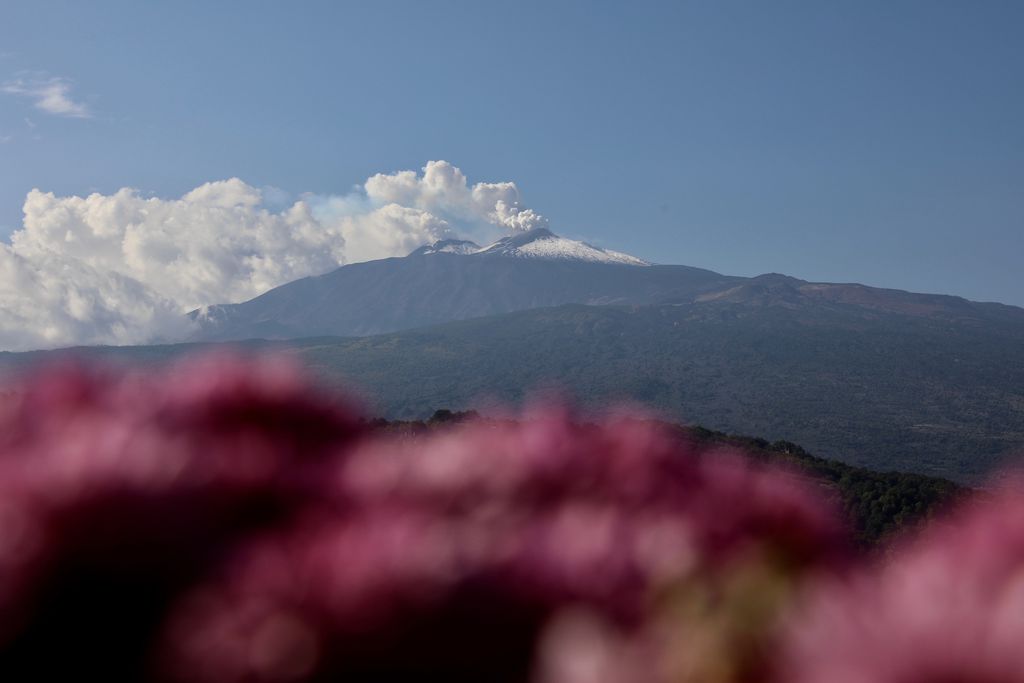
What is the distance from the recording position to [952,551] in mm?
700

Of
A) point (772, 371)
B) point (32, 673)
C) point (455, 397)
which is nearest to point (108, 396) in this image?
point (32, 673)

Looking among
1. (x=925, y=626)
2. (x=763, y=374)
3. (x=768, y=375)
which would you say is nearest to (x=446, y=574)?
(x=925, y=626)

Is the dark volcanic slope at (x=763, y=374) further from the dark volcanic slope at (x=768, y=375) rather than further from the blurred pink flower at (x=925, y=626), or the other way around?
the blurred pink flower at (x=925, y=626)

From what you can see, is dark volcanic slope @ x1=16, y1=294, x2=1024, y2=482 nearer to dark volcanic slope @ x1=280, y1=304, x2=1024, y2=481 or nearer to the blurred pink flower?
dark volcanic slope @ x1=280, y1=304, x2=1024, y2=481

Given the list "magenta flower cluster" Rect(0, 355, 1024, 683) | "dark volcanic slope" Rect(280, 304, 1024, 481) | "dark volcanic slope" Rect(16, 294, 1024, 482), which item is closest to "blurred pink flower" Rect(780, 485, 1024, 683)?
"magenta flower cluster" Rect(0, 355, 1024, 683)

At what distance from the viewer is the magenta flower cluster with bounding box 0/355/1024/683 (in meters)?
0.61

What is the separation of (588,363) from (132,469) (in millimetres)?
162989

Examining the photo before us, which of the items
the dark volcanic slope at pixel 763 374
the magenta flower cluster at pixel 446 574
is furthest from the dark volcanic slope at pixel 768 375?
the magenta flower cluster at pixel 446 574

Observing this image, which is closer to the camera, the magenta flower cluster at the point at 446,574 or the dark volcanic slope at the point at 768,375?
the magenta flower cluster at the point at 446,574

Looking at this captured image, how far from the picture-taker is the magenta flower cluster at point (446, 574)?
61 centimetres

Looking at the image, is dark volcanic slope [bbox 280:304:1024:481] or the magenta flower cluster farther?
dark volcanic slope [bbox 280:304:1024:481]

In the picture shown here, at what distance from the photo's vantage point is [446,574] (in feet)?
2.27

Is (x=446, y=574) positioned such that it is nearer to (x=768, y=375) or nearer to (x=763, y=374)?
(x=768, y=375)

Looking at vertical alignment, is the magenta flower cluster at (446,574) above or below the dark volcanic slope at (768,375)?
above
